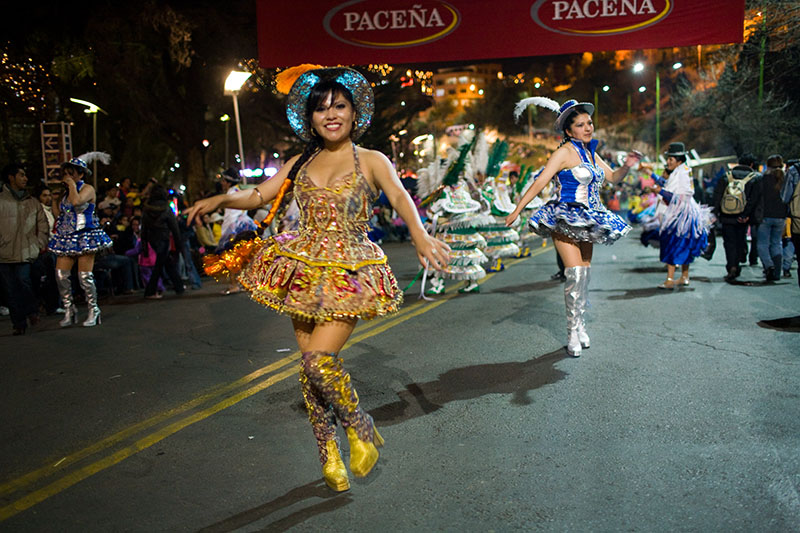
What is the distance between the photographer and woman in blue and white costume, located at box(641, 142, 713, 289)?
1079 cm

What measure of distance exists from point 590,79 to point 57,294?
94558mm

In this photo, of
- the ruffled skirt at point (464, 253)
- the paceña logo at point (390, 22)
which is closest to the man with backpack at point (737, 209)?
the ruffled skirt at point (464, 253)

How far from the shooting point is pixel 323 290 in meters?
3.63

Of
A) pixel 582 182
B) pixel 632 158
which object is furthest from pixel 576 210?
pixel 632 158

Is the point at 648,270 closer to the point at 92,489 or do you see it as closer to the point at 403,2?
the point at 403,2

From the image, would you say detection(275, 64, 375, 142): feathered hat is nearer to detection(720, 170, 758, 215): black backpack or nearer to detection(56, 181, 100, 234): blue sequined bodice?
detection(56, 181, 100, 234): blue sequined bodice

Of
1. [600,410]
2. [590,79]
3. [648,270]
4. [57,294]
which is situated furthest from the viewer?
[590,79]

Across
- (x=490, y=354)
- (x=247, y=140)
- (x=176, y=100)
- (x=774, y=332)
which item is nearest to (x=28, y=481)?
(x=490, y=354)

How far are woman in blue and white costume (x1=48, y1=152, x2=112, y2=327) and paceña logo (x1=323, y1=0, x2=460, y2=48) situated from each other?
17.7ft

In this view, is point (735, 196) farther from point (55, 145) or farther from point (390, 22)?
point (55, 145)

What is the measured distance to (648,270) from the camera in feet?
43.8

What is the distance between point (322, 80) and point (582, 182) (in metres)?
3.51

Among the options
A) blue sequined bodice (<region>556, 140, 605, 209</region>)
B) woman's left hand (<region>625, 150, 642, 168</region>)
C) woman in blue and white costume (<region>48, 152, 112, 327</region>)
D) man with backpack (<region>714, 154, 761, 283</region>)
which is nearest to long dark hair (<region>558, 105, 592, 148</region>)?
blue sequined bodice (<region>556, 140, 605, 209</region>)

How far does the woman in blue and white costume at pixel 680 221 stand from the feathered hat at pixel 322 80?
7.94 metres
